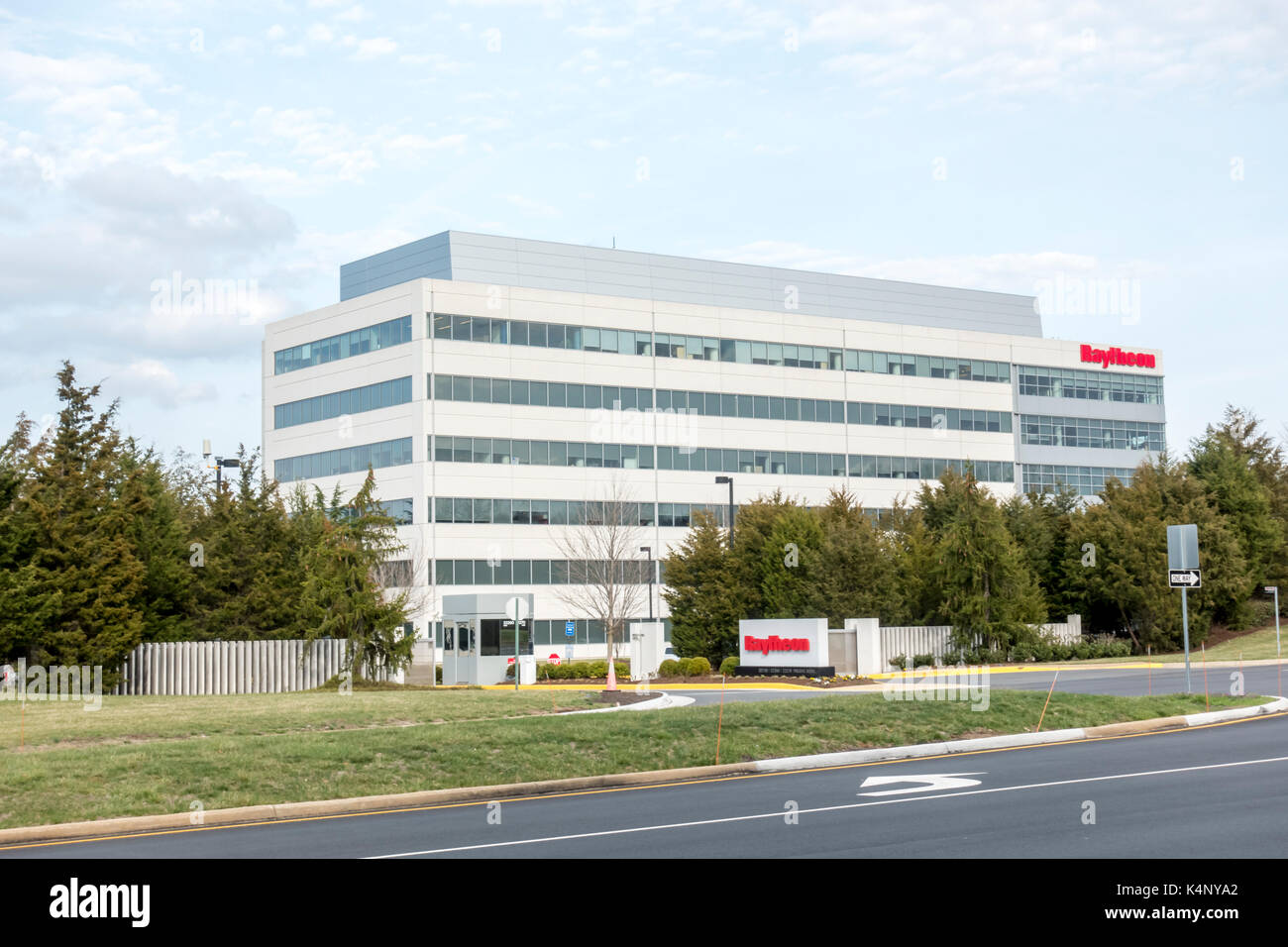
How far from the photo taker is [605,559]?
207ft

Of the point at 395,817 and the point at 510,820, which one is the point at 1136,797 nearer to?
the point at 510,820

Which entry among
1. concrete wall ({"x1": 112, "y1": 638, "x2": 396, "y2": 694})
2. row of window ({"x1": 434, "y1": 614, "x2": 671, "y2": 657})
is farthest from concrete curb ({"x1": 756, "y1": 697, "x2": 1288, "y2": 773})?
row of window ({"x1": 434, "y1": 614, "x2": 671, "y2": 657})

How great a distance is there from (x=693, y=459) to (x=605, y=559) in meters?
9.90

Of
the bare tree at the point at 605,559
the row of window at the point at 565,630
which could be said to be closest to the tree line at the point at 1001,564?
the bare tree at the point at 605,559

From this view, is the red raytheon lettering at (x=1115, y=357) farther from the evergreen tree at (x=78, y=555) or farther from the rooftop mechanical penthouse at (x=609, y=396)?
the evergreen tree at (x=78, y=555)

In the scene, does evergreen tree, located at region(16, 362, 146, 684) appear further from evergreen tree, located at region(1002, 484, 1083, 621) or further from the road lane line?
evergreen tree, located at region(1002, 484, 1083, 621)

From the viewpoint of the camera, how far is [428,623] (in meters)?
61.7

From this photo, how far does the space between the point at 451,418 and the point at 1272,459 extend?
44.1 m

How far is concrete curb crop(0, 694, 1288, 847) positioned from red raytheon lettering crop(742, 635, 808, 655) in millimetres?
21090

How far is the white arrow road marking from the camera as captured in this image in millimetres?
14049

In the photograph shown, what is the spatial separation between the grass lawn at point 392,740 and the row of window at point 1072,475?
61025 mm

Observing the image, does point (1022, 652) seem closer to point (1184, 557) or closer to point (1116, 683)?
point (1116, 683)

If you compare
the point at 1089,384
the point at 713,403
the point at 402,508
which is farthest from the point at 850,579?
the point at 1089,384

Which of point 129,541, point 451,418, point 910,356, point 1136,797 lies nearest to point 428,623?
point 451,418
